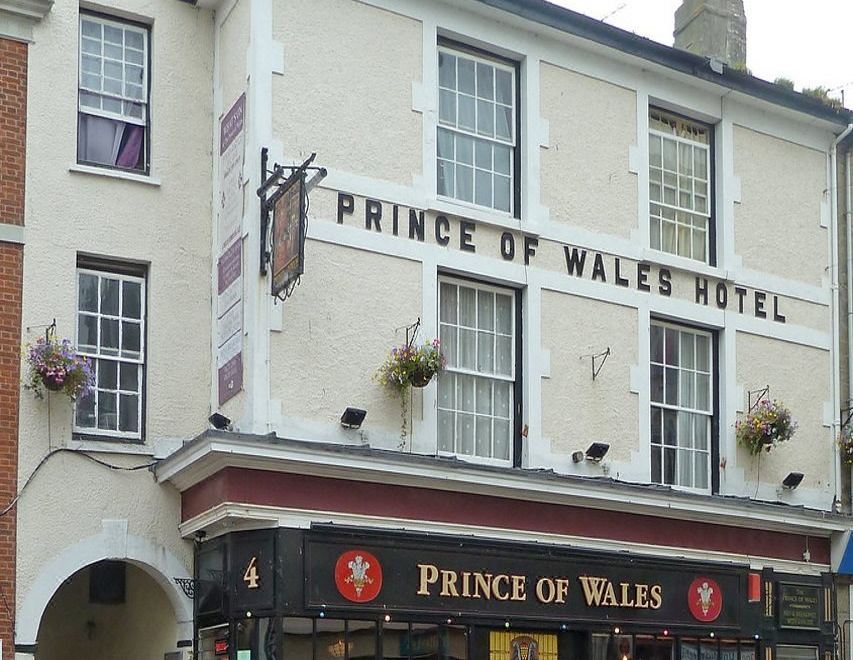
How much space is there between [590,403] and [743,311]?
2.94 m

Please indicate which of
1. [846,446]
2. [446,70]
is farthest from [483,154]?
[846,446]

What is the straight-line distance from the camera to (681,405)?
18.5 m

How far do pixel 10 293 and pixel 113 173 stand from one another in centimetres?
169

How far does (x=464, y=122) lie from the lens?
1709 centimetres

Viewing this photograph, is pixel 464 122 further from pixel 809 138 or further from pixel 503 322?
pixel 809 138

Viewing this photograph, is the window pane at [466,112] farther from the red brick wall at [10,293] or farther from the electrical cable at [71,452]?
the electrical cable at [71,452]

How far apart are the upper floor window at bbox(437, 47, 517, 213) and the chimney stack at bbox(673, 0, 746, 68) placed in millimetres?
4372

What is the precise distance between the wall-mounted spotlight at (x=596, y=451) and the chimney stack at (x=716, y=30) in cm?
636

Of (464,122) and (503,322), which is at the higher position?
(464,122)

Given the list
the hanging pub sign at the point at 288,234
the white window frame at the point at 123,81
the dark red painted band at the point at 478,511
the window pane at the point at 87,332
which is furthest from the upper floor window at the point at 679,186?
the window pane at the point at 87,332

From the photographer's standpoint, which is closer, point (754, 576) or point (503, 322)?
point (503, 322)

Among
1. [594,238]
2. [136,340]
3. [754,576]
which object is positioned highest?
[594,238]

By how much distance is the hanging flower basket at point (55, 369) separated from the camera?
1455 centimetres

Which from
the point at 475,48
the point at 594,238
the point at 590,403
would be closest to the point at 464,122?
the point at 475,48
